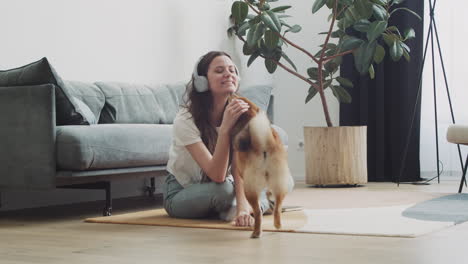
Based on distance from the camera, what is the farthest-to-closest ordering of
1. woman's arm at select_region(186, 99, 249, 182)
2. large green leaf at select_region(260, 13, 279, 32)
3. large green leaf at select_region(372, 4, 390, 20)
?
large green leaf at select_region(372, 4, 390, 20)
large green leaf at select_region(260, 13, 279, 32)
woman's arm at select_region(186, 99, 249, 182)

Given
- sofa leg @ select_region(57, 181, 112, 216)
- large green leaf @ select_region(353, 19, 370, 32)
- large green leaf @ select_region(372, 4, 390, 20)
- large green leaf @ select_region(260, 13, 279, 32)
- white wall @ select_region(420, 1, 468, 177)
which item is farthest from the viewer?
white wall @ select_region(420, 1, 468, 177)

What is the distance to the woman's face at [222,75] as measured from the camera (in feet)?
8.34

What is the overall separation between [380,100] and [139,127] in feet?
8.39

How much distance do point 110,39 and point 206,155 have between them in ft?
6.09

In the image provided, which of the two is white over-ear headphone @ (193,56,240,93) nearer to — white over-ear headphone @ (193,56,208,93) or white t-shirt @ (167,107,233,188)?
white over-ear headphone @ (193,56,208,93)

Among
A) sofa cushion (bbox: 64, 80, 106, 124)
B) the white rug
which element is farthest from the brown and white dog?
sofa cushion (bbox: 64, 80, 106, 124)

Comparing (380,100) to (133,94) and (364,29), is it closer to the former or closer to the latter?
(364,29)

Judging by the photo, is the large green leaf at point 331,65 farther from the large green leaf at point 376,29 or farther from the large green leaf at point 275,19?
the large green leaf at point 275,19

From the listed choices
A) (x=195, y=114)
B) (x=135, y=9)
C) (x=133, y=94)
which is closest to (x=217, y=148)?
(x=195, y=114)

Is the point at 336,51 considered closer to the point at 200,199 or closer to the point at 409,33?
the point at 409,33

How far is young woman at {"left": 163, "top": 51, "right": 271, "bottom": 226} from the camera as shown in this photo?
8.40 feet

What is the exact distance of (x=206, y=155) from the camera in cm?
262

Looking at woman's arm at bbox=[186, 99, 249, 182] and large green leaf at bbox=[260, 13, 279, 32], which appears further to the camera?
large green leaf at bbox=[260, 13, 279, 32]

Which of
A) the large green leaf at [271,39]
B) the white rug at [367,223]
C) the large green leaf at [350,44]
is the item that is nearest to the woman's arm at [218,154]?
the white rug at [367,223]
